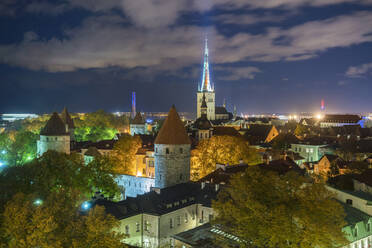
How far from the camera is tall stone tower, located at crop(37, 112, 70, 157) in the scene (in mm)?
56656

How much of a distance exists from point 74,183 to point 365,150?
46.7m

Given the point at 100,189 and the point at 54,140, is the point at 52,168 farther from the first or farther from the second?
the point at 54,140

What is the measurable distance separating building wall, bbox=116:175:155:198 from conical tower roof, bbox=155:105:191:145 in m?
6.33

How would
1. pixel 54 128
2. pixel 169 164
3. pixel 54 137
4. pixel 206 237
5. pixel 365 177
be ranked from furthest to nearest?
1. pixel 54 128
2. pixel 54 137
3. pixel 169 164
4. pixel 365 177
5. pixel 206 237

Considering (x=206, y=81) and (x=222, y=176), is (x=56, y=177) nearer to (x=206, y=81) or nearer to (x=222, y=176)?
(x=222, y=176)

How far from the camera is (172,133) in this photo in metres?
41.7

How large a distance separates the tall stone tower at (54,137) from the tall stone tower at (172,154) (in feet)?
72.1

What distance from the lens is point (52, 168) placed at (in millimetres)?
36562

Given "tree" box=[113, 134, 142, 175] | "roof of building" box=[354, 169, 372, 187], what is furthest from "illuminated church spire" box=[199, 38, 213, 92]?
"roof of building" box=[354, 169, 372, 187]

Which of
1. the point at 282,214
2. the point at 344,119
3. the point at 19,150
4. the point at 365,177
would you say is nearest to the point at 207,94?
the point at 344,119

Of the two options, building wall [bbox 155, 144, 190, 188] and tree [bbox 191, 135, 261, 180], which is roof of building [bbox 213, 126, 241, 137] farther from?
building wall [bbox 155, 144, 190, 188]

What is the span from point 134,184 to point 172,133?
992cm

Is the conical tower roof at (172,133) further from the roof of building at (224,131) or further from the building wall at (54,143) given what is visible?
the roof of building at (224,131)

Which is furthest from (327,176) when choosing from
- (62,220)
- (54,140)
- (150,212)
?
(54,140)
